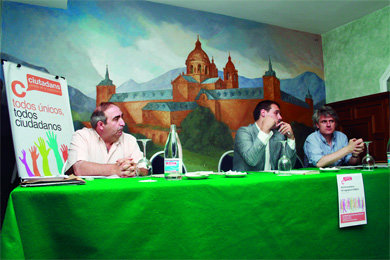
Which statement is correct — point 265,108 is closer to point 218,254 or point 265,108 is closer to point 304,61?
point 304,61

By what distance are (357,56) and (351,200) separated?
3.60 metres

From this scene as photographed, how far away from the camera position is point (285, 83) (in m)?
4.45

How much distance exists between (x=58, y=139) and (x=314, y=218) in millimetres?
2605

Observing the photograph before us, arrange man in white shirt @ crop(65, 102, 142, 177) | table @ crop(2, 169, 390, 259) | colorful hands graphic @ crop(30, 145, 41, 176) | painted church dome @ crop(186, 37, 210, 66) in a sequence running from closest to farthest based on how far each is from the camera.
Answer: table @ crop(2, 169, 390, 259), man in white shirt @ crop(65, 102, 142, 177), colorful hands graphic @ crop(30, 145, 41, 176), painted church dome @ crop(186, 37, 210, 66)

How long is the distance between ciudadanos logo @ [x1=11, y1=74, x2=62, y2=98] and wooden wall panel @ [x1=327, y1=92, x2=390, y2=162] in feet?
12.0

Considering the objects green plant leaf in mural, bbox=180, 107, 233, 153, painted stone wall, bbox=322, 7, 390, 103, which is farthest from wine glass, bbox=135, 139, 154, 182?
painted stone wall, bbox=322, 7, 390, 103

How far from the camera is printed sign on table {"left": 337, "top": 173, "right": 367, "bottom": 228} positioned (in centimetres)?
133

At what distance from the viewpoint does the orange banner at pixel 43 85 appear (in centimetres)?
289

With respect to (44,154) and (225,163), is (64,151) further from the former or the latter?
(225,163)

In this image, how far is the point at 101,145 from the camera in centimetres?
248

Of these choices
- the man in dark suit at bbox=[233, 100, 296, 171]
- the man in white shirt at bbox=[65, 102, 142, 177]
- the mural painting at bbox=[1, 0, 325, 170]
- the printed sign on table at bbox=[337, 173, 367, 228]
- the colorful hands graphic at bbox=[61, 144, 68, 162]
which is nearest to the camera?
the printed sign on table at bbox=[337, 173, 367, 228]

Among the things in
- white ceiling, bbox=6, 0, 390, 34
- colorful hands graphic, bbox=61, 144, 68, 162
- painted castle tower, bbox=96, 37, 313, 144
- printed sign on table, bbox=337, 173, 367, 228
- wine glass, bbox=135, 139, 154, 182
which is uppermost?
white ceiling, bbox=6, 0, 390, 34

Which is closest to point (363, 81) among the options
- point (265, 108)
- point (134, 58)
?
point (265, 108)

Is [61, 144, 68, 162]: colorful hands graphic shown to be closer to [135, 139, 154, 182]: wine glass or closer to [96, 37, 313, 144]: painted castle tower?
[96, 37, 313, 144]: painted castle tower
